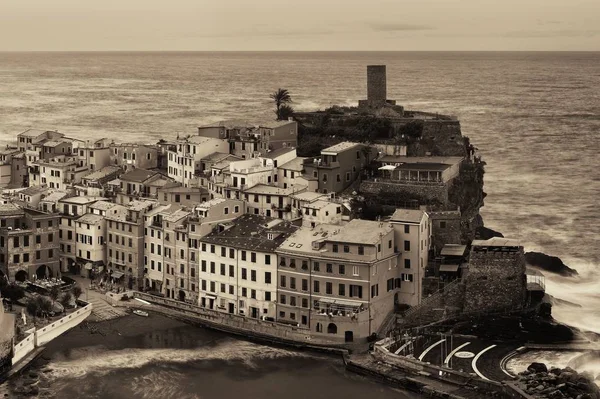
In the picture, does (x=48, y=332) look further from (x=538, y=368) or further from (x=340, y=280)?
(x=538, y=368)

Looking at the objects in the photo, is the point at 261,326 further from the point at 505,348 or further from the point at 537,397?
the point at 537,397

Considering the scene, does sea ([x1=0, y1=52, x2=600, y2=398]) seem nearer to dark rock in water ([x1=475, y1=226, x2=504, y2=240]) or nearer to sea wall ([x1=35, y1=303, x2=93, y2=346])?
sea wall ([x1=35, y1=303, x2=93, y2=346])

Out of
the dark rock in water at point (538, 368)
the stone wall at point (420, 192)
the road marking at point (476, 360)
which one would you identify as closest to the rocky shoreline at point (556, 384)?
the dark rock in water at point (538, 368)

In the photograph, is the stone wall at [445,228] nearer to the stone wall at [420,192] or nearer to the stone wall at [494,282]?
the stone wall at [420,192]

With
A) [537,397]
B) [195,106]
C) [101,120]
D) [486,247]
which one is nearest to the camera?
[537,397]

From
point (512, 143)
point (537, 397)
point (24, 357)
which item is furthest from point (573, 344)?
point (512, 143)

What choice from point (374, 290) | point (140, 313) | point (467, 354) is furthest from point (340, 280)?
point (140, 313)
